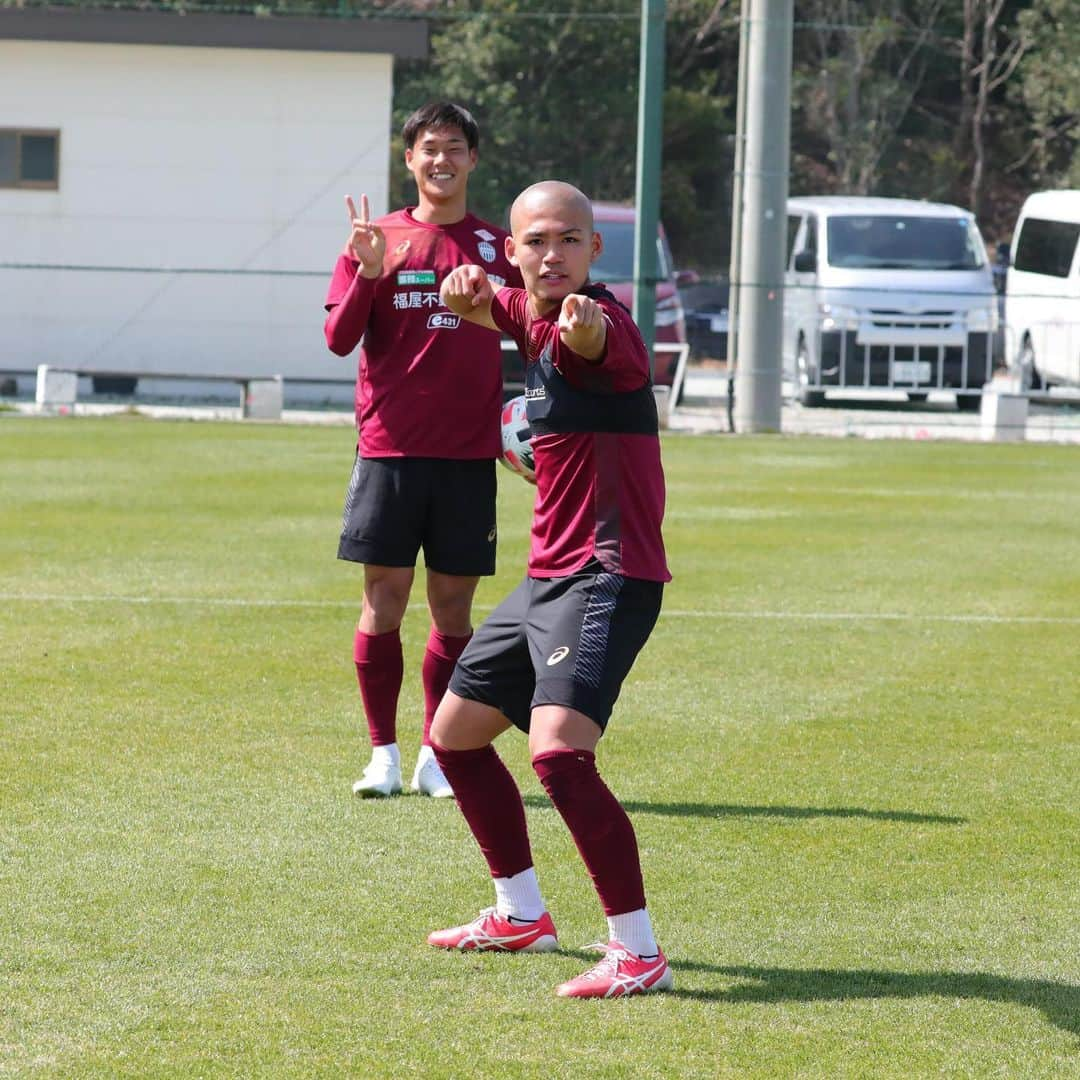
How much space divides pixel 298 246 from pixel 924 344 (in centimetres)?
897

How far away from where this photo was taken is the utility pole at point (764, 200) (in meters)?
22.4

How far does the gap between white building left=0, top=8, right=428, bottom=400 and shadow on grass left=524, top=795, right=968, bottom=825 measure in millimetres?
21488

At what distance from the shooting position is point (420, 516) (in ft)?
21.4

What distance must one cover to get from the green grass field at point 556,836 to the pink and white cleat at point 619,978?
0.05m

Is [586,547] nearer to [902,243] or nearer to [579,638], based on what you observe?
[579,638]

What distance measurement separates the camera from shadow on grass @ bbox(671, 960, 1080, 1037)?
178 inches

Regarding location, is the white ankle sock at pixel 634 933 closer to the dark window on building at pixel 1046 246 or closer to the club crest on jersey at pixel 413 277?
the club crest on jersey at pixel 413 277

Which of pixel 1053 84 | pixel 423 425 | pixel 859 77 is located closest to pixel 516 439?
pixel 423 425

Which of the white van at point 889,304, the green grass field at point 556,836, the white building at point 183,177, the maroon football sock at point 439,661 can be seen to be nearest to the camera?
the green grass field at point 556,836

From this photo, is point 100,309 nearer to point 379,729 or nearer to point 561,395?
point 379,729

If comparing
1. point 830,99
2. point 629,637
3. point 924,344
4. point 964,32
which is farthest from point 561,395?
point 964,32

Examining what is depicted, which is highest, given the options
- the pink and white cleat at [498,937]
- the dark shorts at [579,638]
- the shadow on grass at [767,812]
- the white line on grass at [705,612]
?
the dark shorts at [579,638]

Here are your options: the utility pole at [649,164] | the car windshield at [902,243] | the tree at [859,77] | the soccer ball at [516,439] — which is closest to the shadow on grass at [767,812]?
the soccer ball at [516,439]

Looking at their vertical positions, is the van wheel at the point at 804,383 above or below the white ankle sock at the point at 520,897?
above
